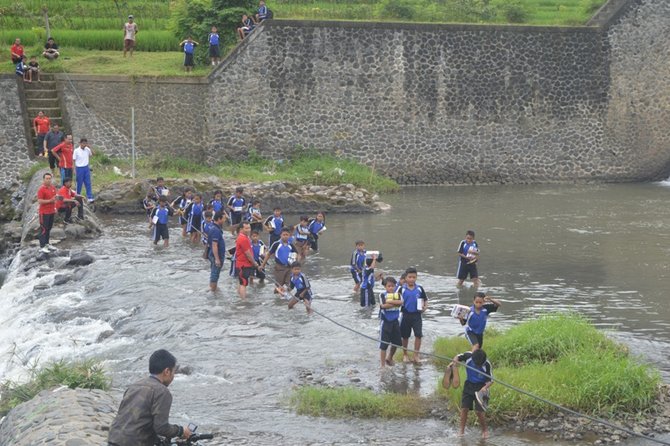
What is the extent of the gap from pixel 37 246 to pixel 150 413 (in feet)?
50.4

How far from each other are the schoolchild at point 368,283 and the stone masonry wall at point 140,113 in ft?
53.7

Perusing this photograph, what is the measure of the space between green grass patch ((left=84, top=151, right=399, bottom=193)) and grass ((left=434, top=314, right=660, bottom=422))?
691 inches

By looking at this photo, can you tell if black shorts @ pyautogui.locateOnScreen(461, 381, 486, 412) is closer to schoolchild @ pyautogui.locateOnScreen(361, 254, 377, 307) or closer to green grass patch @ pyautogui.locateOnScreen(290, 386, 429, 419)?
green grass patch @ pyautogui.locateOnScreen(290, 386, 429, 419)

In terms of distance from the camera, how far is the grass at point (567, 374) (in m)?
13.0

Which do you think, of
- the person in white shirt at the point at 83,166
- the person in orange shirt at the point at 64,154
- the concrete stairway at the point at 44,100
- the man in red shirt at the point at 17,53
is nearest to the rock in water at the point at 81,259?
the person in white shirt at the point at 83,166

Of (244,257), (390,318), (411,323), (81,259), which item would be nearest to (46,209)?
(81,259)

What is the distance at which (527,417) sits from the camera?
510 inches

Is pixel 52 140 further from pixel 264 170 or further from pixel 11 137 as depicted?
pixel 264 170

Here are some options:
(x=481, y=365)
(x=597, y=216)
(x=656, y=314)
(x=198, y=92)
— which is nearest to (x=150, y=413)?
(x=481, y=365)

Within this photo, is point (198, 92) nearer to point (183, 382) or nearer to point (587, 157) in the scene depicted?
point (587, 157)

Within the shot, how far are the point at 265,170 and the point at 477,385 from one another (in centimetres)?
2153

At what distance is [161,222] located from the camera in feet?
78.6

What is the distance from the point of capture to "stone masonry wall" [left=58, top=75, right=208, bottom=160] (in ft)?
108

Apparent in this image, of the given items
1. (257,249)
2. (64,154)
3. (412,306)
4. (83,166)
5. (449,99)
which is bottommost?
(412,306)
